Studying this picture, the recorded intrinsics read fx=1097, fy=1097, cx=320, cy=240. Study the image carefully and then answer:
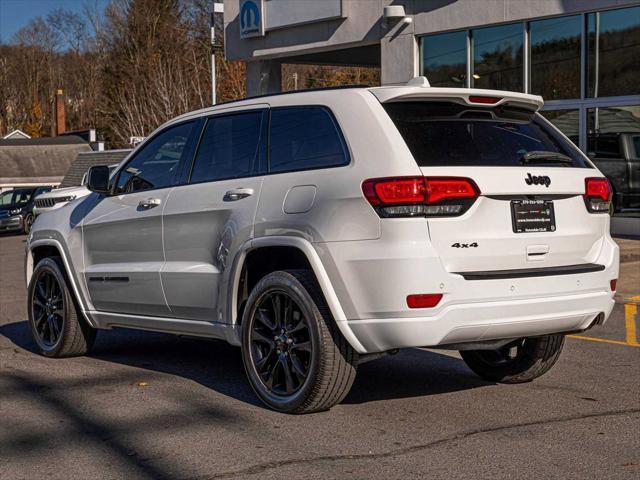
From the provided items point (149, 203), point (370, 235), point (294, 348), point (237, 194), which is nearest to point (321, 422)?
point (294, 348)

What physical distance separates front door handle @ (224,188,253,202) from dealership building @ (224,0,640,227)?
14.0 meters

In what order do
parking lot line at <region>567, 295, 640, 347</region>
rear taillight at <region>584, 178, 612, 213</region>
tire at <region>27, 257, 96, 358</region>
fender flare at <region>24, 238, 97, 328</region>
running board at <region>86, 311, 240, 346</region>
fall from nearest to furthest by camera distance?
rear taillight at <region>584, 178, 612, 213</region> → running board at <region>86, 311, 240, 346</region> → fender flare at <region>24, 238, 97, 328</region> → tire at <region>27, 257, 96, 358</region> → parking lot line at <region>567, 295, 640, 347</region>

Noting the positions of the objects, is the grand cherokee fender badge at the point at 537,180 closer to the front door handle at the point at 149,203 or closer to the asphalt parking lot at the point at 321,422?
the asphalt parking lot at the point at 321,422

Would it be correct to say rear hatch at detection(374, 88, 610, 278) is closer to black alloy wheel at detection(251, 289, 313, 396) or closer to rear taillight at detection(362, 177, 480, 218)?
rear taillight at detection(362, 177, 480, 218)

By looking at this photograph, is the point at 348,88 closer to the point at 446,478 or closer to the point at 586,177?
the point at 586,177

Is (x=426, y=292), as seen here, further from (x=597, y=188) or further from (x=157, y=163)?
(x=157, y=163)

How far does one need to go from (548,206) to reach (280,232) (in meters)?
1.50

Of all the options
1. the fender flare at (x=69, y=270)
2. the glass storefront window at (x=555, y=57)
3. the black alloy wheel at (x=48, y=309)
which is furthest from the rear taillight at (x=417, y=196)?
the glass storefront window at (x=555, y=57)

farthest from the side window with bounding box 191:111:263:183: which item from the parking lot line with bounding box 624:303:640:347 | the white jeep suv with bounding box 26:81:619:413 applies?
the parking lot line with bounding box 624:303:640:347

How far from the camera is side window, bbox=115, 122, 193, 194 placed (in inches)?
291

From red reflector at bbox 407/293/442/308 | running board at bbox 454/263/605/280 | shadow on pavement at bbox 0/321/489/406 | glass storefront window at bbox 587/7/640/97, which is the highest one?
glass storefront window at bbox 587/7/640/97

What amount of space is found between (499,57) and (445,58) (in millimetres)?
1425

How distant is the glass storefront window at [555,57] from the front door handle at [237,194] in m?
14.5

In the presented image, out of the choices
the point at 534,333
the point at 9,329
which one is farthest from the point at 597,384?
the point at 9,329
